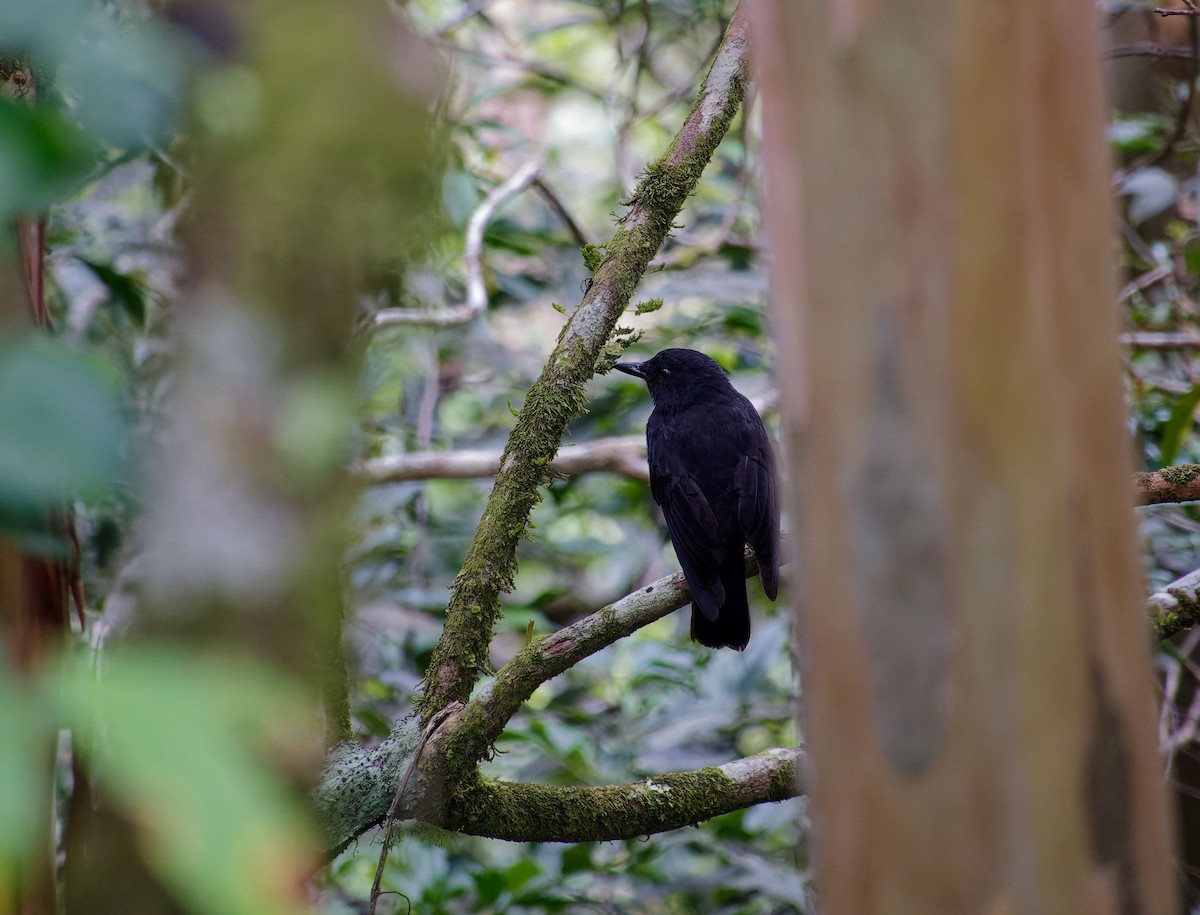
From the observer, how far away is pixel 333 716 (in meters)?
2.25

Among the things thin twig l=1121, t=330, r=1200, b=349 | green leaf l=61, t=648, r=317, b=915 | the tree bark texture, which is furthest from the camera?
thin twig l=1121, t=330, r=1200, b=349

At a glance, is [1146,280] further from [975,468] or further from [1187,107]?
[975,468]

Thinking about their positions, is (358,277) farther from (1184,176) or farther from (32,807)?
(1184,176)

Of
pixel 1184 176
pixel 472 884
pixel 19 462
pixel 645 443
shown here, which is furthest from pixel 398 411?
pixel 19 462

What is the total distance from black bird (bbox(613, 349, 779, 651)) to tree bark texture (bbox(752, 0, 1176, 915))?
1.96m

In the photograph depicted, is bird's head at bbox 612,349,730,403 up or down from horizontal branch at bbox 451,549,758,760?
up

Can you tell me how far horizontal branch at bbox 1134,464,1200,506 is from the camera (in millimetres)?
2451

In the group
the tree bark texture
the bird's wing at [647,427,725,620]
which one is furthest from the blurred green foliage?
the bird's wing at [647,427,725,620]

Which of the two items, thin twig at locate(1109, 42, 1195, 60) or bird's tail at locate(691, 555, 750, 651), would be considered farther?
thin twig at locate(1109, 42, 1195, 60)

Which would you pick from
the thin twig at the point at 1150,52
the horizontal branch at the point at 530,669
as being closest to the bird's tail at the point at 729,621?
the horizontal branch at the point at 530,669

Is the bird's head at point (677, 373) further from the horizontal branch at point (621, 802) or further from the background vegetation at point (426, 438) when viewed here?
the horizontal branch at point (621, 802)

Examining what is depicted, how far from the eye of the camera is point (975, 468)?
2.98 feet

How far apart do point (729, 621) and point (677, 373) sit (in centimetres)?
111

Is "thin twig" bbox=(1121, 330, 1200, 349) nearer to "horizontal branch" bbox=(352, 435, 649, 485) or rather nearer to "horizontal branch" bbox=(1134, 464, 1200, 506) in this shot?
"horizontal branch" bbox=(1134, 464, 1200, 506)
